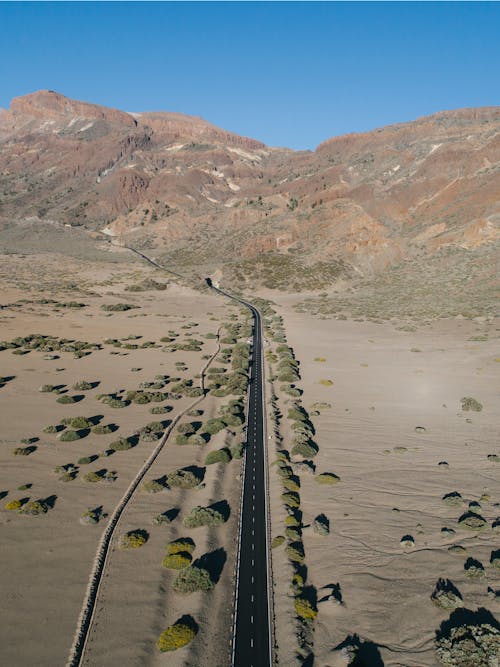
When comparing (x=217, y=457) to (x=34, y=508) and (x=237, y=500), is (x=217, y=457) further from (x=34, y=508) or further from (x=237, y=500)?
(x=34, y=508)

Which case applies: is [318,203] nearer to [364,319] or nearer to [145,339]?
[364,319]

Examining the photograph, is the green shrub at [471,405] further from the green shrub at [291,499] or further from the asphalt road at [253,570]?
the green shrub at [291,499]

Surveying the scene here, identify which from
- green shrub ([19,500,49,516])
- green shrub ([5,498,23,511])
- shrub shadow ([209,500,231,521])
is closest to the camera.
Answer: green shrub ([19,500,49,516])

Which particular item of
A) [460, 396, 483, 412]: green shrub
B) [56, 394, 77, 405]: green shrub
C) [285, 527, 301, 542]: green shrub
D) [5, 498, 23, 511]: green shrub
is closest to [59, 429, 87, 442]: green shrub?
[56, 394, 77, 405]: green shrub

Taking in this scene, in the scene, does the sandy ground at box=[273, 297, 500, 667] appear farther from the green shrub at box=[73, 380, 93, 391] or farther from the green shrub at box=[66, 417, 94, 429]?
the green shrub at box=[73, 380, 93, 391]

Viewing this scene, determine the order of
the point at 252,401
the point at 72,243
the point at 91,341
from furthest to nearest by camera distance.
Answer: the point at 72,243, the point at 91,341, the point at 252,401

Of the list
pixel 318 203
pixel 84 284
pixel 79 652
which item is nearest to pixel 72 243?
pixel 84 284

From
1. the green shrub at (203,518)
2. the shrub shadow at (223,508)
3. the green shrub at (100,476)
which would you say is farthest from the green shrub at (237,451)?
the green shrub at (100,476)

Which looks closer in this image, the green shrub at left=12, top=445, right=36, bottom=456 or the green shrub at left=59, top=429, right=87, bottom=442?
the green shrub at left=12, top=445, right=36, bottom=456
